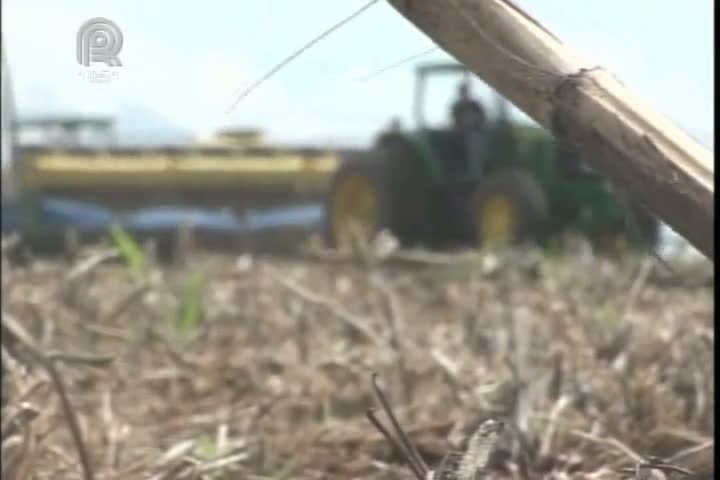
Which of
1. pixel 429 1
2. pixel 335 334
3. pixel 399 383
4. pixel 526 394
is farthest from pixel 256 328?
pixel 429 1

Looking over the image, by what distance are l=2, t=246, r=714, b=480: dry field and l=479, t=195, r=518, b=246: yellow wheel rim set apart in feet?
11.8

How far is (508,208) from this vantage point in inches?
242

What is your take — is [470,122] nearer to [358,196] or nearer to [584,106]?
[358,196]

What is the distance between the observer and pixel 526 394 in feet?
4.00

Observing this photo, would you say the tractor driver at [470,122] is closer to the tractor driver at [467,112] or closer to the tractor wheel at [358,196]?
the tractor driver at [467,112]

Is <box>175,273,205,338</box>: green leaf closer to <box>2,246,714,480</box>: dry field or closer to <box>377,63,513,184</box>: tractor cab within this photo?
<box>2,246,714,480</box>: dry field

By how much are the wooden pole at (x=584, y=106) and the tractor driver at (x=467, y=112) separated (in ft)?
20.0

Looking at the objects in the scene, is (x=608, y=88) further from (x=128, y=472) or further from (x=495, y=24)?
(x=128, y=472)

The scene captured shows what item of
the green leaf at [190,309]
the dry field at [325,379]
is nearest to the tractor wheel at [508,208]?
the dry field at [325,379]

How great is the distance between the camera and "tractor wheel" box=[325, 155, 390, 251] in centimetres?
671

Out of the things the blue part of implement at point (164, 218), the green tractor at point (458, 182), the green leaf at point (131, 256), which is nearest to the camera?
the green leaf at point (131, 256)

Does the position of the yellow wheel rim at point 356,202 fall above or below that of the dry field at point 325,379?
below

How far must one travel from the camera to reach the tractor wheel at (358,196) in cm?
671

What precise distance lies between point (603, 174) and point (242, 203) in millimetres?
6356
